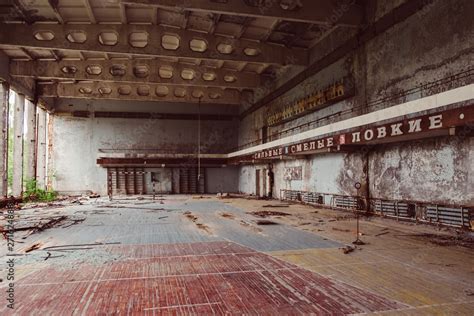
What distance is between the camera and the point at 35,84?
1866 cm

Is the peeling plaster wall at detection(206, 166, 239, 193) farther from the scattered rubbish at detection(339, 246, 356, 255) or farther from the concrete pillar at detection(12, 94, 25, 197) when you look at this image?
the scattered rubbish at detection(339, 246, 356, 255)

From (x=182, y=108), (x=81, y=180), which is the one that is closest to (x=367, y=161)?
(x=182, y=108)

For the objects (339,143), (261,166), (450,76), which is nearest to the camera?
(450,76)

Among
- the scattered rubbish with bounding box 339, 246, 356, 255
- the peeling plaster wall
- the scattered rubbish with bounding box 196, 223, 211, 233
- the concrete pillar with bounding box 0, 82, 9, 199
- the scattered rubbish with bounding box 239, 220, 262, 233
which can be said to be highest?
the concrete pillar with bounding box 0, 82, 9, 199

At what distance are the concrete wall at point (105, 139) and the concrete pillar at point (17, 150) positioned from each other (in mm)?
6440

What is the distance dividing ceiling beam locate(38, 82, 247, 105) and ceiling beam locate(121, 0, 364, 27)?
9.99 m

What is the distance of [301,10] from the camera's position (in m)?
10.9

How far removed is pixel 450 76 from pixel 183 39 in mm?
10137

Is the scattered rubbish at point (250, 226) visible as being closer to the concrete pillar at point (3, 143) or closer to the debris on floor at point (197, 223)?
the debris on floor at point (197, 223)

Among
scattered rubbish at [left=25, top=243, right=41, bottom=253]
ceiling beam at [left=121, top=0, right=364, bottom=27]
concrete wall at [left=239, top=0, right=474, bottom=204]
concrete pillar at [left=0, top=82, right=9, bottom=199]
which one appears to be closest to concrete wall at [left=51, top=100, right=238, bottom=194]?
concrete pillar at [left=0, top=82, right=9, bottom=199]

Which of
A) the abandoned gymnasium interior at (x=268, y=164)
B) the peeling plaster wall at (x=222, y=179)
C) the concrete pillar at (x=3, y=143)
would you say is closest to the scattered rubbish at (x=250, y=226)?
the abandoned gymnasium interior at (x=268, y=164)

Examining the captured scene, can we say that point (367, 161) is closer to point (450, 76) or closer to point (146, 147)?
point (450, 76)

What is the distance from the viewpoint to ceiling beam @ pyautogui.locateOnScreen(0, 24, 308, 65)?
1302 centimetres

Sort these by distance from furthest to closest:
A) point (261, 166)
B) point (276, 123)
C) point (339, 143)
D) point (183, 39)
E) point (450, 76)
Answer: point (261, 166)
point (276, 123)
point (183, 39)
point (339, 143)
point (450, 76)
